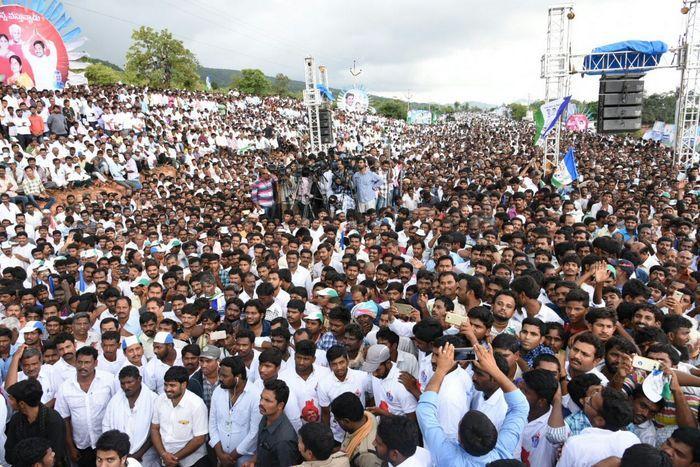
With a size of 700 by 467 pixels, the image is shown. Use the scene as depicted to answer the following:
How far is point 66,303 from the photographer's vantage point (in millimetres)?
6301

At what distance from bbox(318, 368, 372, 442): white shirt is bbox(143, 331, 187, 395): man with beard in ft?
4.75

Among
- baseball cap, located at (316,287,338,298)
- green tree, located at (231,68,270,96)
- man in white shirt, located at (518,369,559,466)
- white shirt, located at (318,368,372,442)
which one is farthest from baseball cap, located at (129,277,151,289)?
green tree, located at (231,68,270,96)

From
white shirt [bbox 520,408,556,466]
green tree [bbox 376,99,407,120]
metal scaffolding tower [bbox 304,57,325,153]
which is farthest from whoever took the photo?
green tree [bbox 376,99,407,120]

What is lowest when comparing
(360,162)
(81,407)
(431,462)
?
(81,407)

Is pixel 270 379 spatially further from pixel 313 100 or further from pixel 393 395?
pixel 313 100

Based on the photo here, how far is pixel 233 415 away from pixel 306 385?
22.0 inches

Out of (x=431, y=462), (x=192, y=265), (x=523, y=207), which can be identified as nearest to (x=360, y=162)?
(x=523, y=207)

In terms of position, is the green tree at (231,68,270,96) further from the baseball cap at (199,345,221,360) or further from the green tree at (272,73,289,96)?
the baseball cap at (199,345,221,360)

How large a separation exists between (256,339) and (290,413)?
3.52 feet

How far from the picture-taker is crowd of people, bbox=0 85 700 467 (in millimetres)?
2666

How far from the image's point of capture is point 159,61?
4078 cm

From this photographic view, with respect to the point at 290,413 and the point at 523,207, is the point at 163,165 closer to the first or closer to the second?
the point at 523,207

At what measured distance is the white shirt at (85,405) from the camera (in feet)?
12.7

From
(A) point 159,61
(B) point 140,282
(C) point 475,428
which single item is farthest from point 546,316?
(A) point 159,61
